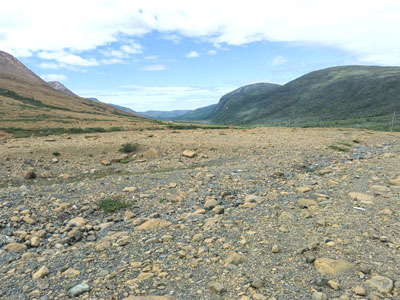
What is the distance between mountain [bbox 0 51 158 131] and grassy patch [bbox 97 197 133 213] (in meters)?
26.1

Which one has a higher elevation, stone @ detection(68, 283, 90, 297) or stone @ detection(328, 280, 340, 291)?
stone @ detection(328, 280, 340, 291)

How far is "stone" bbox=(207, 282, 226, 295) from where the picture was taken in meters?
4.68

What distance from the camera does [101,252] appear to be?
6.44 metres

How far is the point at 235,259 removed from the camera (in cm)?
559

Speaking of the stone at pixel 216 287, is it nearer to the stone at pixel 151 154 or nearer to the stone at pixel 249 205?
the stone at pixel 249 205

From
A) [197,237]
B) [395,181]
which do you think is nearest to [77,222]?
[197,237]

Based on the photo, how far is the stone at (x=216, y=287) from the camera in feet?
15.4

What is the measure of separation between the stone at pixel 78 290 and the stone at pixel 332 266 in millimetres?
4508

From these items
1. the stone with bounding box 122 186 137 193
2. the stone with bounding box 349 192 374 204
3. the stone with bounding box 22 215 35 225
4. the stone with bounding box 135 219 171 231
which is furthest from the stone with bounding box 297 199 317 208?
the stone with bounding box 22 215 35 225

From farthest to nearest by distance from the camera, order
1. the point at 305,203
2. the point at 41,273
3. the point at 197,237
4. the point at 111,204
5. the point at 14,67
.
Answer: the point at 14,67, the point at 111,204, the point at 305,203, the point at 197,237, the point at 41,273

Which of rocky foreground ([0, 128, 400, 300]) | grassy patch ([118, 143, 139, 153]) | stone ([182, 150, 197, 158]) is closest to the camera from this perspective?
rocky foreground ([0, 128, 400, 300])

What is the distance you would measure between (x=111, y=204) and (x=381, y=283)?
8.13 metres

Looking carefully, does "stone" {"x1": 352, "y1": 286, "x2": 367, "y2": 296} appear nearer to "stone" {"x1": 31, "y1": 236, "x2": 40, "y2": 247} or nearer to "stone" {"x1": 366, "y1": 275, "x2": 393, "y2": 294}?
"stone" {"x1": 366, "y1": 275, "x2": 393, "y2": 294}

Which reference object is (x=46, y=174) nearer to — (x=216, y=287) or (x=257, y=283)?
(x=216, y=287)
